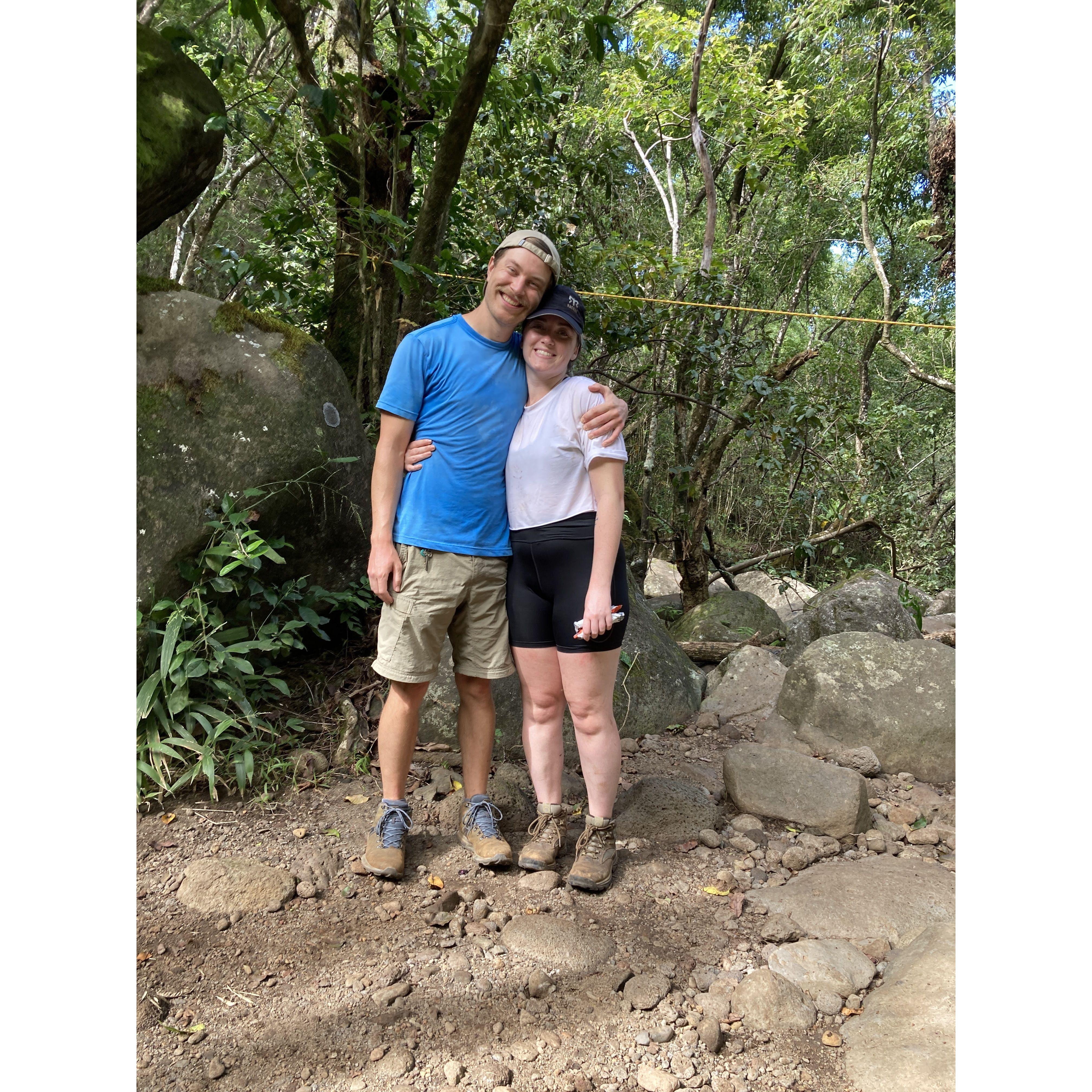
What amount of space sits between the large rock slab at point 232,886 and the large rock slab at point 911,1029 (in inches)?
65.8

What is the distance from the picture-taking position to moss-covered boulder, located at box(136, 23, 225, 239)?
3609 mm

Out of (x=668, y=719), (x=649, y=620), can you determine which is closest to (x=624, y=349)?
(x=649, y=620)

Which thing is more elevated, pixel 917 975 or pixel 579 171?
pixel 579 171

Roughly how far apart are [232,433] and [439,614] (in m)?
1.43

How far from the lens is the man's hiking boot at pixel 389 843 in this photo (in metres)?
2.73

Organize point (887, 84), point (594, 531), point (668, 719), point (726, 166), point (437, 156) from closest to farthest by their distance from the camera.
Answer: point (594, 531), point (437, 156), point (668, 719), point (887, 84), point (726, 166)

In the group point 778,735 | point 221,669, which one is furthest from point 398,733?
point 778,735

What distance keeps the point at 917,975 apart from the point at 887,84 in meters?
11.7

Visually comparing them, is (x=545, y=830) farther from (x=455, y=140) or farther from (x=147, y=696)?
(x=455, y=140)

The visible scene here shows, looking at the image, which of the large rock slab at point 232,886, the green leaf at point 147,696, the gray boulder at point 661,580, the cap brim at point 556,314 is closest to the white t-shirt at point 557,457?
the cap brim at point 556,314

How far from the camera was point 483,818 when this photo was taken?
292 centimetres

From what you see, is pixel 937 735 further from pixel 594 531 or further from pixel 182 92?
pixel 182 92

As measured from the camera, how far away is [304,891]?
2.64 meters
